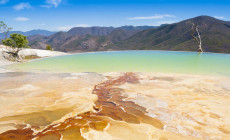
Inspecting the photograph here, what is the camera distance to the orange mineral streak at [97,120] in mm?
3506

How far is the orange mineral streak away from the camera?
3506 millimetres

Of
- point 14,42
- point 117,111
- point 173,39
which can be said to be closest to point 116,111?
point 117,111

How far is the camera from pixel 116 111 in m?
4.65

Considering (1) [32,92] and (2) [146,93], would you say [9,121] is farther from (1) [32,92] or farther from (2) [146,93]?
(2) [146,93]

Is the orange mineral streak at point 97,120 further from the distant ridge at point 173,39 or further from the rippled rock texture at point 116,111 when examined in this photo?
the distant ridge at point 173,39

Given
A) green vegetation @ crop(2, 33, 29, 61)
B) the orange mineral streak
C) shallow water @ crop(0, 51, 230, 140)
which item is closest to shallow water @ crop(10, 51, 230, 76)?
shallow water @ crop(0, 51, 230, 140)

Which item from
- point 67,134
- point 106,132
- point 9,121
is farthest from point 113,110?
point 9,121

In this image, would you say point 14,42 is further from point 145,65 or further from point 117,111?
point 117,111

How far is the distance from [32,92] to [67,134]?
3522 millimetres

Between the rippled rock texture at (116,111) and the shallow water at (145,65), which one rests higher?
the shallow water at (145,65)

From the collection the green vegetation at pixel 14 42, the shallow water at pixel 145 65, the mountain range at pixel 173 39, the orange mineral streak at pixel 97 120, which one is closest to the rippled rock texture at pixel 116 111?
the orange mineral streak at pixel 97 120

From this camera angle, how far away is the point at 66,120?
4168mm

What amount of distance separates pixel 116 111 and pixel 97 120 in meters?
0.69

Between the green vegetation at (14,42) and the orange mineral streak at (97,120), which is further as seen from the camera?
the green vegetation at (14,42)
